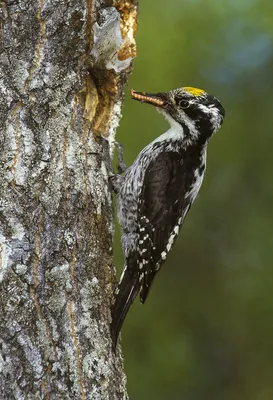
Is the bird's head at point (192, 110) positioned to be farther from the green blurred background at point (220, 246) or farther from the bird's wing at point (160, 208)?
the green blurred background at point (220, 246)

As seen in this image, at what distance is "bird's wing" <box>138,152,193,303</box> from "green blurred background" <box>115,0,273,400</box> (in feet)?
9.10

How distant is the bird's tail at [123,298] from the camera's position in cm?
315

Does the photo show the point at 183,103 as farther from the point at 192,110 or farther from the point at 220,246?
the point at 220,246

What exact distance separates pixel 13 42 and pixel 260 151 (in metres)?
4.78

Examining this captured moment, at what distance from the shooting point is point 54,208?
2984 millimetres

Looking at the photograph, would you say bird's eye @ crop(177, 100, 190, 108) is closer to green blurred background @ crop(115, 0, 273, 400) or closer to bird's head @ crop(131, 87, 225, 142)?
bird's head @ crop(131, 87, 225, 142)

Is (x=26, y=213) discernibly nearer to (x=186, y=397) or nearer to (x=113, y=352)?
(x=113, y=352)

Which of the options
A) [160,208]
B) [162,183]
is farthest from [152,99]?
[160,208]

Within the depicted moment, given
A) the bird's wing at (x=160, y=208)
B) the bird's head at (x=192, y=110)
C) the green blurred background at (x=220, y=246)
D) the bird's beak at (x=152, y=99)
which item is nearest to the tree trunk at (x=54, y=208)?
the bird's wing at (x=160, y=208)

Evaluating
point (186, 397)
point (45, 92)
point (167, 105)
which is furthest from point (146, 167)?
point (186, 397)

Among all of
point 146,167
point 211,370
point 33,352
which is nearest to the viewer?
Answer: point 33,352

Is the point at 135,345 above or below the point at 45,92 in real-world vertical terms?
below

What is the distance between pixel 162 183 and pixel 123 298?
3.25 feet

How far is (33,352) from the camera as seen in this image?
2750mm
